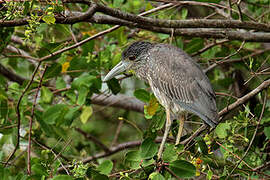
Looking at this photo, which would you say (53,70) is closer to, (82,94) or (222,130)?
(82,94)

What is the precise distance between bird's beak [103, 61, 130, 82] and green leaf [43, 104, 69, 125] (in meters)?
0.46

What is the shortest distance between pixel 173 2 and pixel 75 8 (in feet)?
4.81

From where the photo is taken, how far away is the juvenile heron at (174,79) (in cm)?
342

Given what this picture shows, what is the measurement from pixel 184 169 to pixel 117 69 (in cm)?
121

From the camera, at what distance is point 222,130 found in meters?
2.86

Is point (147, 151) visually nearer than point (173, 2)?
Yes

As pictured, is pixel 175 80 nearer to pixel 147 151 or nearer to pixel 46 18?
pixel 147 151

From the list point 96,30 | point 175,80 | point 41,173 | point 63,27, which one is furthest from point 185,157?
point 96,30

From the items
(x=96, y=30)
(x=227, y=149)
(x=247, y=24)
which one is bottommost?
(x=227, y=149)

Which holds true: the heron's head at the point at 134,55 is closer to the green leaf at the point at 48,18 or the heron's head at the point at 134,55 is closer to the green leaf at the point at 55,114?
the green leaf at the point at 55,114

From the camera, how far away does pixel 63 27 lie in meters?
3.73

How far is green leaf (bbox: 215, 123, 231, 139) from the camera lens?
9.27 ft

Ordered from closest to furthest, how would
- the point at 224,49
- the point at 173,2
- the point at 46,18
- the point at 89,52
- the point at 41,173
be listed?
1. the point at 46,18
2. the point at 41,173
3. the point at 173,2
4. the point at 89,52
5. the point at 224,49

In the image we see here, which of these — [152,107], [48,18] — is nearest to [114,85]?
[152,107]
